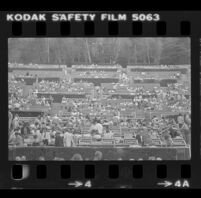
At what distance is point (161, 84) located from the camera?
27.7ft

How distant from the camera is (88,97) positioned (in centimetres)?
840

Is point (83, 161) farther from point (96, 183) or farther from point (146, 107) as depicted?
point (146, 107)

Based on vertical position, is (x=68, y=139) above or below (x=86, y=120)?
below

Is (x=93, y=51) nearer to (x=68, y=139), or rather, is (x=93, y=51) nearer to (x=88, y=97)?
(x=88, y=97)

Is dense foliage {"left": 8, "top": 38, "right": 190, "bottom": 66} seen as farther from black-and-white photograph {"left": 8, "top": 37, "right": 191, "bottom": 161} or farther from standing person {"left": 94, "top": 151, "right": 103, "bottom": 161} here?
standing person {"left": 94, "top": 151, "right": 103, "bottom": 161}

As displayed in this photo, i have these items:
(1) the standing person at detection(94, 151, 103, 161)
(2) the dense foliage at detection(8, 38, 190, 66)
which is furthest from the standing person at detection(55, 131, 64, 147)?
(2) the dense foliage at detection(8, 38, 190, 66)

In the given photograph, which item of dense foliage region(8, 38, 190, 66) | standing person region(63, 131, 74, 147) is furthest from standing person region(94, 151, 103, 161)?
dense foliage region(8, 38, 190, 66)

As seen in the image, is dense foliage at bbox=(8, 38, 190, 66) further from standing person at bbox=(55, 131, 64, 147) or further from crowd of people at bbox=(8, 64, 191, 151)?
standing person at bbox=(55, 131, 64, 147)

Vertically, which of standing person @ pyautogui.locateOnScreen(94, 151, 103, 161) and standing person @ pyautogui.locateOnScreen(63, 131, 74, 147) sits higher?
standing person @ pyautogui.locateOnScreen(63, 131, 74, 147)

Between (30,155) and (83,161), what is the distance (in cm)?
60

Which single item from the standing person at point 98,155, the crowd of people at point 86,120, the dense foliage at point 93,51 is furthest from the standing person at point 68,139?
the dense foliage at point 93,51

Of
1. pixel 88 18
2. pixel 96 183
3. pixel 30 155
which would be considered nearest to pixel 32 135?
pixel 30 155

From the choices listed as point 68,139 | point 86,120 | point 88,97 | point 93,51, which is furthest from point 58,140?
point 93,51

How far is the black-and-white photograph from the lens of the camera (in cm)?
838
